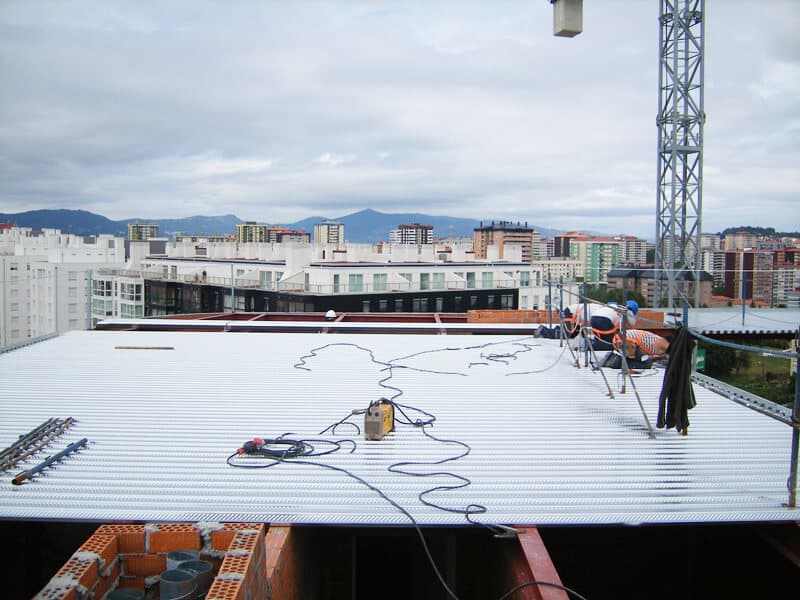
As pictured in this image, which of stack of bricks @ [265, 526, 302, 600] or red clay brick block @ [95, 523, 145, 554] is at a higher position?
red clay brick block @ [95, 523, 145, 554]

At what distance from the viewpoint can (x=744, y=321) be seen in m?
15.9

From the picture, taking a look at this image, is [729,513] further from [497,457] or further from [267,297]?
[267,297]

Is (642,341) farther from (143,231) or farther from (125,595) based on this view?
(143,231)

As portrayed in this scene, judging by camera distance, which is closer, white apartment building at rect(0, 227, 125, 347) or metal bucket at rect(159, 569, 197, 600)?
metal bucket at rect(159, 569, 197, 600)

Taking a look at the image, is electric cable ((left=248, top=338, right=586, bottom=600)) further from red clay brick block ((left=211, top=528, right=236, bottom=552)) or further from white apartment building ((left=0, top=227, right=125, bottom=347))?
white apartment building ((left=0, top=227, right=125, bottom=347))

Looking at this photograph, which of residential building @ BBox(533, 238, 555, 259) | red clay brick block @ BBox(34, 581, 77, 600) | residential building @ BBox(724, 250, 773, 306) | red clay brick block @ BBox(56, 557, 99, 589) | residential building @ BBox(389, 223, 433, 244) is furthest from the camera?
residential building @ BBox(533, 238, 555, 259)

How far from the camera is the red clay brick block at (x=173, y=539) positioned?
10.9 ft

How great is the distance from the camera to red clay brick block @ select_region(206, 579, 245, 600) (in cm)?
271

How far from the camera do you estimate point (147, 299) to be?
197 ft

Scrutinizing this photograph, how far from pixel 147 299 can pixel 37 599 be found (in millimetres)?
61061

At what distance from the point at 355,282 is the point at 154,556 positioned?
156 feet

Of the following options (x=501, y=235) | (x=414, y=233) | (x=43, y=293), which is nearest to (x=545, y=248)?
(x=414, y=233)

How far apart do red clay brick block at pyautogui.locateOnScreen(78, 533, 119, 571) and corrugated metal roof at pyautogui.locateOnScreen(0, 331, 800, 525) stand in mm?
660

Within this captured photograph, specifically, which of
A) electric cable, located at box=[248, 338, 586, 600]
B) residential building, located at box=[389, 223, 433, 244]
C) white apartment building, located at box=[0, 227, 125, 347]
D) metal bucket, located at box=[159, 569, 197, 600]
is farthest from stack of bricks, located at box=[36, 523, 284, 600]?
residential building, located at box=[389, 223, 433, 244]
